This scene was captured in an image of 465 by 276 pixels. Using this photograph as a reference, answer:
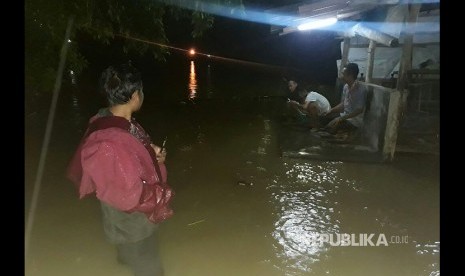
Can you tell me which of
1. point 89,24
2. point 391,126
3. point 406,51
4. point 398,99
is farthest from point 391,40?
point 89,24

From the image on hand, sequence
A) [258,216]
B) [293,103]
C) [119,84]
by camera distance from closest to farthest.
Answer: [119,84] < [258,216] < [293,103]

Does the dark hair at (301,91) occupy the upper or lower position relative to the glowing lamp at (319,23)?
lower

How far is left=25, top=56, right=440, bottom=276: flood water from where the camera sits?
3.57m

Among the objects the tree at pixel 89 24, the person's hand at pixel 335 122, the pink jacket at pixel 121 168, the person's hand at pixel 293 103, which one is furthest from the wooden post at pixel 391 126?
the pink jacket at pixel 121 168

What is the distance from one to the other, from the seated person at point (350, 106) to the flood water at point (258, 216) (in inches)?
45.7

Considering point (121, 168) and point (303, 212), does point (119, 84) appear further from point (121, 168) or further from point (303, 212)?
point (303, 212)

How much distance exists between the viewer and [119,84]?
2.32 meters

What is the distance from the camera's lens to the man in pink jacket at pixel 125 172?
213 centimetres

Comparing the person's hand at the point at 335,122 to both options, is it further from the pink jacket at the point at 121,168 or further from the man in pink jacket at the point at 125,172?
the pink jacket at the point at 121,168

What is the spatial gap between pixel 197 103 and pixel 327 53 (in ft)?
16.1

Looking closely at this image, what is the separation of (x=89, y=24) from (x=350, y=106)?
474cm

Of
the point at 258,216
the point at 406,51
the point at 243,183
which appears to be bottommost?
the point at 258,216

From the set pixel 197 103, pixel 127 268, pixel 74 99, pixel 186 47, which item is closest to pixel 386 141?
pixel 127 268
